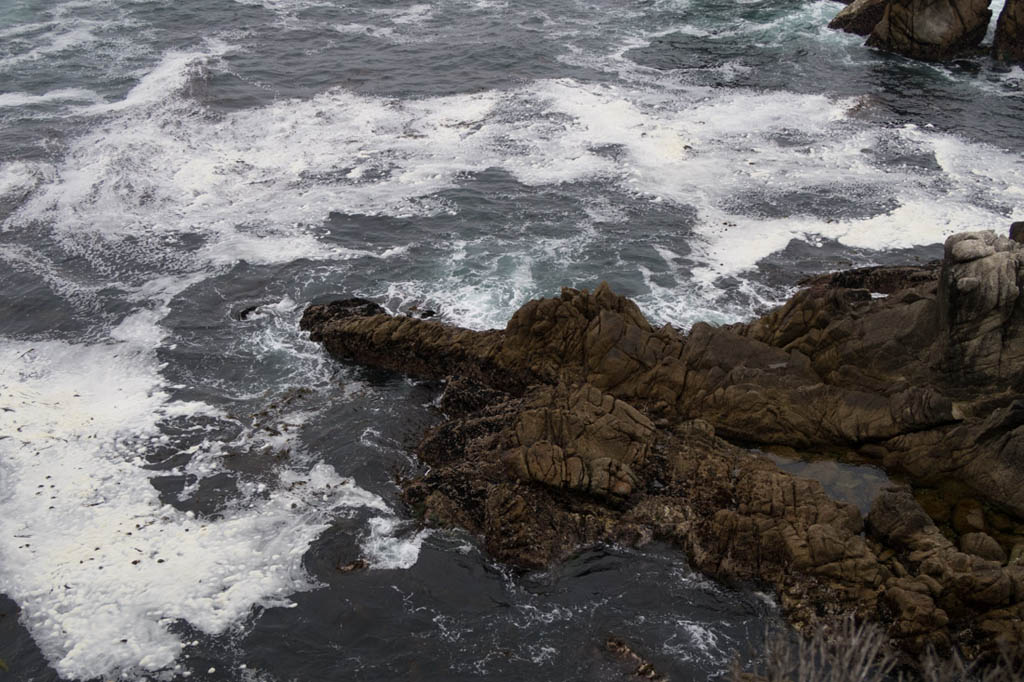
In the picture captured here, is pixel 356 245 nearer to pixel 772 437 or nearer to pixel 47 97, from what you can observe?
pixel 772 437

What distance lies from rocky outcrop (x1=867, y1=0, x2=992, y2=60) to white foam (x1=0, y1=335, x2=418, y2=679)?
4843 centimetres

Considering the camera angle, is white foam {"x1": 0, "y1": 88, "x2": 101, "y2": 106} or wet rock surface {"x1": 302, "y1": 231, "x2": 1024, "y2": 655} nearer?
wet rock surface {"x1": 302, "y1": 231, "x2": 1024, "y2": 655}

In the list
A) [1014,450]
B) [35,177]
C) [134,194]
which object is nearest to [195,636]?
[1014,450]

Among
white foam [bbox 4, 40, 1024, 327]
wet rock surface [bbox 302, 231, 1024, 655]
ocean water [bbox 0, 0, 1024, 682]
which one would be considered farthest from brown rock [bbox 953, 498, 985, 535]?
white foam [bbox 4, 40, 1024, 327]

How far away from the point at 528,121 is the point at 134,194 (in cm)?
2180

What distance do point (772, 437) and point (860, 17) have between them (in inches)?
1756

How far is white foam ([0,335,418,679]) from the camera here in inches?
931

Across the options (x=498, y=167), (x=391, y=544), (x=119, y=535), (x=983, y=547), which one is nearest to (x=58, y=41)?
(x=498, y=167)

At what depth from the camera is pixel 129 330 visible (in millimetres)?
35938

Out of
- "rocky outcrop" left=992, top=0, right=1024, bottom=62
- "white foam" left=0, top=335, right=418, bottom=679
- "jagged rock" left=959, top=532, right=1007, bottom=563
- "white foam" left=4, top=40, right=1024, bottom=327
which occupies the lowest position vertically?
"white foam" left=0, top=335, right=418, bottom=679

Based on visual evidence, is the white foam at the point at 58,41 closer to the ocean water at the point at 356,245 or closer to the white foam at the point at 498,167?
the ocean water at the point at 356,245

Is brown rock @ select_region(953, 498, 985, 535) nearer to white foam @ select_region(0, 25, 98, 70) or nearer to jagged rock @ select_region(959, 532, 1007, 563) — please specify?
jagged rock @ select_region(959, 532, 1007, 563)

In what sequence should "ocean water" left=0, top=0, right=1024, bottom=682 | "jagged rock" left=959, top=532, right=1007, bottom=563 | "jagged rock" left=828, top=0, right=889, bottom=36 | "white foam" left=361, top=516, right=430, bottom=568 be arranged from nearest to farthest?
"jagged rock" left=959, top=532, right=1007, bottom=563 < "ocean water" left=0, top=0, right=1024, bottom=682 < "white foam" left=361, top=516, right=430, bottom=568 < "jagged rock" left=828, top=0, right=889, bottom=36

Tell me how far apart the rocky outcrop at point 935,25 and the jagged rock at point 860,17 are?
229cm
